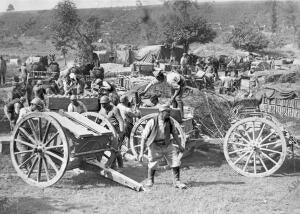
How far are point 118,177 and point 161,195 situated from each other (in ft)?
2.56

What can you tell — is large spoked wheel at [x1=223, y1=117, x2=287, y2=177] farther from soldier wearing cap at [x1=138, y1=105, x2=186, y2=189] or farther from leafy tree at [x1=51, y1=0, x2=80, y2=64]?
leafy tree at [x1=51, y1=0, x2=80, y2=64]

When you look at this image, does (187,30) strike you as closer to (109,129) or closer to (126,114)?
(126,114)

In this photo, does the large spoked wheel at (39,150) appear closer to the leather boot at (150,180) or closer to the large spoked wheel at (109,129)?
the large spoked wheel at (109,129)

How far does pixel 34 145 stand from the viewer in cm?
752

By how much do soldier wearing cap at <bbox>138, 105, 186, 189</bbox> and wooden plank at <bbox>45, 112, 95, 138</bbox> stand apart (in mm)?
918

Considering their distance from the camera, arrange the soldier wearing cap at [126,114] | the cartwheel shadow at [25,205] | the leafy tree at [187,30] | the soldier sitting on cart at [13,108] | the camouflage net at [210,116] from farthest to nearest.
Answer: the leafy tree at [187,30] < the camouflage net at [210,116] < the soldier sitting on cart at [13,108] < the soldier wearing cap at [126,114] < the cartwheel shadow at [25,205]

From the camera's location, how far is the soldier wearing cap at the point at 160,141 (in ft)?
24.3

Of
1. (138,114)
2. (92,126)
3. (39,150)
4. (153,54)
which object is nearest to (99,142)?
(92,126)

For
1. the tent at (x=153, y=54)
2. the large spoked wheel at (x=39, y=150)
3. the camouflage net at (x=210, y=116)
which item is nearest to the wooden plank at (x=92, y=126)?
the large spoked wheel at (x=39, y=150)

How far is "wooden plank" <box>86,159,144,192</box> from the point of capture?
727 cm

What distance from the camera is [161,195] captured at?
7141mm

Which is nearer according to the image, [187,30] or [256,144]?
[256,144]

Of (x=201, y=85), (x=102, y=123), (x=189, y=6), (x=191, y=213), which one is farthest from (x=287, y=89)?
(x=189, y=6)

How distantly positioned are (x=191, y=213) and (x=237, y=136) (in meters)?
2.69
